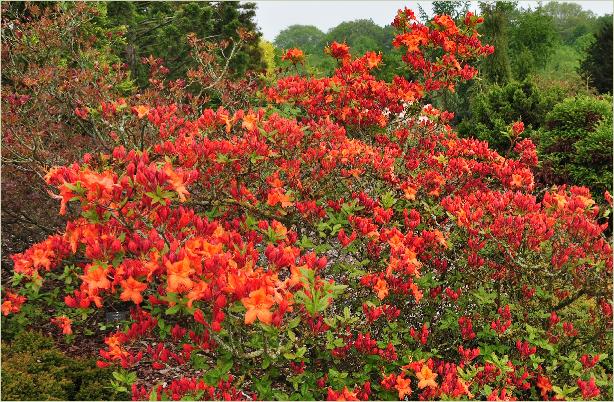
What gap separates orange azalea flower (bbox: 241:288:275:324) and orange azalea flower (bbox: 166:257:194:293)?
0.19 meters

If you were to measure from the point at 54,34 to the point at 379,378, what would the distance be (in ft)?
14.1

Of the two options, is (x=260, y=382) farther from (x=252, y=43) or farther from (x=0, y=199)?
(x=252, y=43)

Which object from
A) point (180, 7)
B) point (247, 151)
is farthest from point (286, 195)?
point (180, 7)

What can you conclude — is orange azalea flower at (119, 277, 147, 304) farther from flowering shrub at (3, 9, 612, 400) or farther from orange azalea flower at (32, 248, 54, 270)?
orange azalea flower at (32, 248, 54, 270)

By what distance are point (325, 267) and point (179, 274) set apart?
4.14 feet

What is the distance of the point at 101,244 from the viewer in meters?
1.99

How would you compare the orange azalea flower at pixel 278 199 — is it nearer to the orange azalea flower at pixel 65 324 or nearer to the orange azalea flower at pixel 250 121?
the orange azalea flower at pixel 250 121

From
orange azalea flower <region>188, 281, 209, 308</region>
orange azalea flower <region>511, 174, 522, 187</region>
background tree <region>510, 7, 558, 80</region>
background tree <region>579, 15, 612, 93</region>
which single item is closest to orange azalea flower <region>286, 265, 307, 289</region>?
orange azalea flower <region>188, 281, 209, 308</region>

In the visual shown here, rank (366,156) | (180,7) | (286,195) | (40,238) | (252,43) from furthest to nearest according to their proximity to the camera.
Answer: (252,43) < (180,7) < (40,238) < (366,156) < (286,195)

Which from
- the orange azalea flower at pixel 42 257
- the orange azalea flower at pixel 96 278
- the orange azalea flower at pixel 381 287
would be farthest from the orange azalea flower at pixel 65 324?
the orange azalea flower at pixel 381 287

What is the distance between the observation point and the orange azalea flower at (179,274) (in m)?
1.75

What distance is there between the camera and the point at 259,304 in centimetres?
175

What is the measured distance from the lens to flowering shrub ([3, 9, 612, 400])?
194 cm

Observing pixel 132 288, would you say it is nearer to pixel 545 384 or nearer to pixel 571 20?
pixel 545 384
